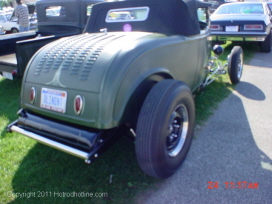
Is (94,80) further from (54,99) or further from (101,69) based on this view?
(54,99)

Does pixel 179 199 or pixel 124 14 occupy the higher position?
pixel 124 14

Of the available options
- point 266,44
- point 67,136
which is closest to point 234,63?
point 67,136

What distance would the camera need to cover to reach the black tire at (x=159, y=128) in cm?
202

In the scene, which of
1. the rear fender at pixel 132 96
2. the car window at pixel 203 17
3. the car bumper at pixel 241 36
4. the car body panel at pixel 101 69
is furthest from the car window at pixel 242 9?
the rear fender at pixel 132 96

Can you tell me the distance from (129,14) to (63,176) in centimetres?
229

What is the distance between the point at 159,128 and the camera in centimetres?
203

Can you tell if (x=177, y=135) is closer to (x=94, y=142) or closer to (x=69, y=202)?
(x=94, y=142)

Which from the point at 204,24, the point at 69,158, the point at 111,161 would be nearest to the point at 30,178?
the point at 69,158

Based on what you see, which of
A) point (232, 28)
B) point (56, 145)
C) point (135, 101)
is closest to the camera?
point (56, 145)

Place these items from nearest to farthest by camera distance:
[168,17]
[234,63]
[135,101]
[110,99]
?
[110,99]
[135,101]
[168,17]
[234,63]

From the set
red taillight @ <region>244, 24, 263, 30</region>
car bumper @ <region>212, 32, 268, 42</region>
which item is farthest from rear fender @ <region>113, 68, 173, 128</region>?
red taillight @ <region>244, 24, 263, 30</region>

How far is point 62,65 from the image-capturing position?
226cm

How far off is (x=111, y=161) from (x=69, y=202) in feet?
2.17

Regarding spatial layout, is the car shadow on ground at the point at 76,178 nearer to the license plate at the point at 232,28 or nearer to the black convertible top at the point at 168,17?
the black convertible top at the point at 168,17
